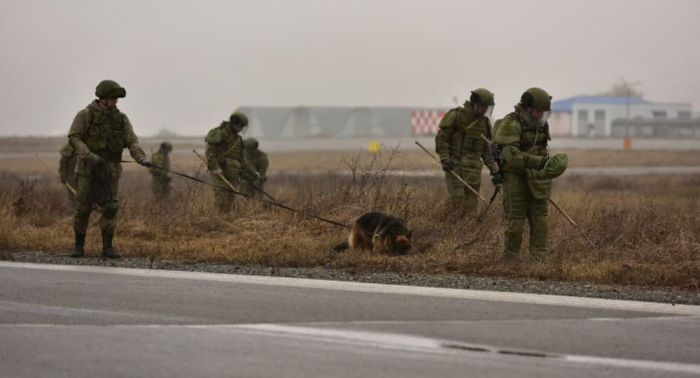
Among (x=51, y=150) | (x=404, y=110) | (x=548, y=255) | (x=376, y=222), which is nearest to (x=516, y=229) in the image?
(x=548, y=255)

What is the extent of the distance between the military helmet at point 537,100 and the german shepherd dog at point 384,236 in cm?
214

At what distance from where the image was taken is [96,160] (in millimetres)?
11055

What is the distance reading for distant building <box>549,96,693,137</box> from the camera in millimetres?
82250

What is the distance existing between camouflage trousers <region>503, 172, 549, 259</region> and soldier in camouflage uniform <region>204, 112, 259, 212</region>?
306 inches

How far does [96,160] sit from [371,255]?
10.4ft

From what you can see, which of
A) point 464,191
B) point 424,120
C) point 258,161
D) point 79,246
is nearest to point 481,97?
point 464,191

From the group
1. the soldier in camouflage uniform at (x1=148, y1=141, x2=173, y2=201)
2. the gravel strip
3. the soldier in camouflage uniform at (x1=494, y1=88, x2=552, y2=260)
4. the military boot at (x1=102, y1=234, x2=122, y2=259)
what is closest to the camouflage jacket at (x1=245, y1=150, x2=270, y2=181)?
the soldier in camouflage uniform at (x1=148, y1=141, x2=173, y2=201)

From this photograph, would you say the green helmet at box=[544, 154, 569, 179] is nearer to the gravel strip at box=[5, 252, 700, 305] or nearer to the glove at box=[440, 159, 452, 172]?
the gravel strip at box=[5, 252, 700, 305]

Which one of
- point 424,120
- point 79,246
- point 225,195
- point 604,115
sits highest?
point 604,115

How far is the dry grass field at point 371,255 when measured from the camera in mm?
10336

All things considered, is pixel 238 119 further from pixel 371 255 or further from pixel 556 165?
pixel 556 165

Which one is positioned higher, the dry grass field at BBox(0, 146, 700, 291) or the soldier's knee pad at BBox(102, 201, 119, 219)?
the soldier's knee pad at BBox(102, 201, 119, 219)

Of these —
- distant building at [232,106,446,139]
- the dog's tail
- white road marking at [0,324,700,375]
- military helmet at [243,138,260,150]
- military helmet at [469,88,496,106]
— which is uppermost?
distant building at [232,106,446,139]

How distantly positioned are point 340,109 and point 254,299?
6855cm
